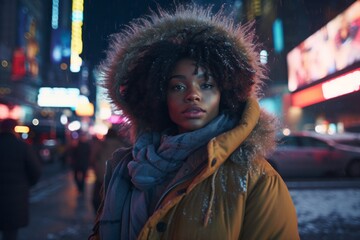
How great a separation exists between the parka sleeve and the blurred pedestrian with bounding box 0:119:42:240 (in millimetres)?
3304

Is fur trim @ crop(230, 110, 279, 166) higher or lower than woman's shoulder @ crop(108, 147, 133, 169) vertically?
higher

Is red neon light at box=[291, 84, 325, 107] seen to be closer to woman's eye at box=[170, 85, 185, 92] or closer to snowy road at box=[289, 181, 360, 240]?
snowy road at box=[289, 181, 360, 240]

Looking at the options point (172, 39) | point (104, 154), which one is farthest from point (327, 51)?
point (172, 39)

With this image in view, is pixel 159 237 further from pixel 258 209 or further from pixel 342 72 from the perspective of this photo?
pixel 342 72

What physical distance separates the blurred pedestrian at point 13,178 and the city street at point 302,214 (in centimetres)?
160

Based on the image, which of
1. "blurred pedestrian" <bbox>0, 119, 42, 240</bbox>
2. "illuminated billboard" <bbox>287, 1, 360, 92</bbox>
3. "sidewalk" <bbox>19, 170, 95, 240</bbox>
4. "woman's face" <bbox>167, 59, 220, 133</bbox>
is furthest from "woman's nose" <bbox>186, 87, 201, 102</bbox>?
"illuminated billboard" <bbox>287, 1, 360, 92</bbox>

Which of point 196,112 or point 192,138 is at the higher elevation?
point 196,112

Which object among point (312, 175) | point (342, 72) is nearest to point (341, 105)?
point (342, 72)

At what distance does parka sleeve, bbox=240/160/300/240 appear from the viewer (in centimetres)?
128

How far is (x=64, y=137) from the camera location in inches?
1535

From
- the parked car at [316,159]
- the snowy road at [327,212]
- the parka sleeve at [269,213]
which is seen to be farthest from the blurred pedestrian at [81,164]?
the parka sleeve at [269,213]

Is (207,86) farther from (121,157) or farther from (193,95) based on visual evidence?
(121,157)

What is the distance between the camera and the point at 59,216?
6.80 m

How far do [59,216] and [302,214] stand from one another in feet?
15.2
